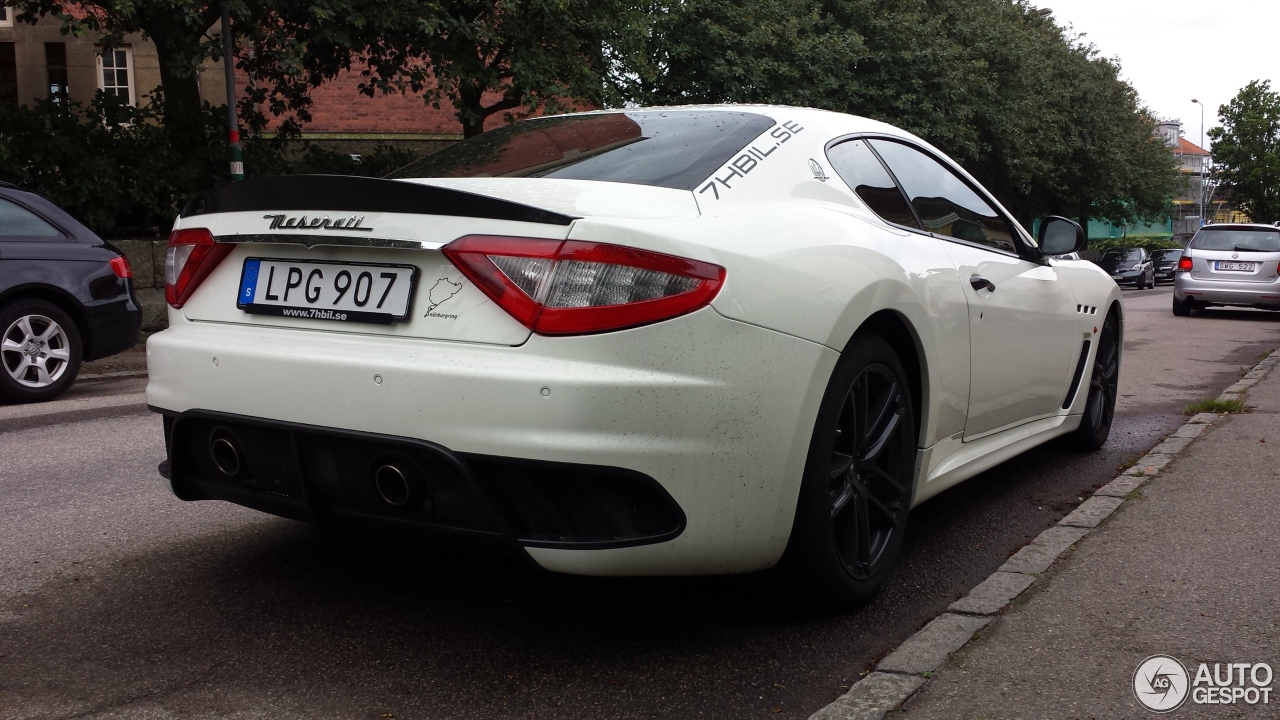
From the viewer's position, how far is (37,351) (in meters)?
8.27

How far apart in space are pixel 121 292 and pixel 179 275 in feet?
19.3

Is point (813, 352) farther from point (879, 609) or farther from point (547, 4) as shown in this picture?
point (547, 4)

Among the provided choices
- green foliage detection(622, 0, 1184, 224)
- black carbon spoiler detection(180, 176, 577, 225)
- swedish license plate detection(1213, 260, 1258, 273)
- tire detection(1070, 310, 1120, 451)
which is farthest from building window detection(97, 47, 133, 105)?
black carbon spoiler detection(180, 176, 577, 225)

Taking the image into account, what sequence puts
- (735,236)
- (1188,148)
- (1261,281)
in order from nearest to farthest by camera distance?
(735,236)
(1261,281)
(1188,148)

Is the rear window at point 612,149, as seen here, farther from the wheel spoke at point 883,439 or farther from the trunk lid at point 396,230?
the wheel spoke at point 883,439

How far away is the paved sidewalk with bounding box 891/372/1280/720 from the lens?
111 inches

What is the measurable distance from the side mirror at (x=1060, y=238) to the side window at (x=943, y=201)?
0.28m

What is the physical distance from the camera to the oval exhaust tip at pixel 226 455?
3.18 m

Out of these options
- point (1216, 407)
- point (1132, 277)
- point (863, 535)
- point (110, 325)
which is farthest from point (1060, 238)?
point (1132, 277)

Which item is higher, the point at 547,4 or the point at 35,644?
the point at 547,4

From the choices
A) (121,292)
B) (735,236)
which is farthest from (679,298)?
(121,292)

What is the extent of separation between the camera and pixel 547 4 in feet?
51.6

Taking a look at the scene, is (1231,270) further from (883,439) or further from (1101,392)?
(883,439)

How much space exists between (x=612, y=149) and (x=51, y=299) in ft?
20.7
